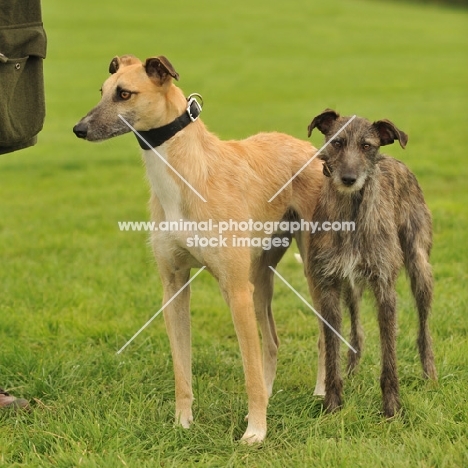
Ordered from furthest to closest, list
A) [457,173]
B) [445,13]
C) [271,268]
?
[445,13], [457,173], [271,268]

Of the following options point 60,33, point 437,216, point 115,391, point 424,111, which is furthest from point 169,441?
point 60,33

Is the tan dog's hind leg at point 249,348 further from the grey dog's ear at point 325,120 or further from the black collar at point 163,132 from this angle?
the grey dog's ear at point 325,120

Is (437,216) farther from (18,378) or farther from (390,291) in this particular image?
(18,378)

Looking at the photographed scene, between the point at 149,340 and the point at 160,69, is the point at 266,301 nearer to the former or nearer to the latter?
the point at 149,340

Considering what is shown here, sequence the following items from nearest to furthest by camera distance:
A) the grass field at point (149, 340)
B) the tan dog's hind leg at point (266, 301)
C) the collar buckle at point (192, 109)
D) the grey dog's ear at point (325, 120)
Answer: the grass field at point (149, 340), the collar buckle at point (192, 109), the grey dog's ear at point (325, 120), the tan dog's hind leg at point (266, 301)

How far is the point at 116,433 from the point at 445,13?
52027 millimetres

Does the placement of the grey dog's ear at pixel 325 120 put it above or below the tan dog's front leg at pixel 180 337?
above

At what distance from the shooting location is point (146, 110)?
4.68 meters

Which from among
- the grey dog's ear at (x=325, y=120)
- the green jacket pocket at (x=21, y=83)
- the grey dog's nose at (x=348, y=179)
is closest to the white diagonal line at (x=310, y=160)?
the grey dog's ear at (x=325, y=120)

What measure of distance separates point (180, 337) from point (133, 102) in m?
1.55

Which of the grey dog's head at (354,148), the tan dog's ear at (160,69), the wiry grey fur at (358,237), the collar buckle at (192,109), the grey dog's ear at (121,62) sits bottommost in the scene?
the wiry grey fur at (358,237)

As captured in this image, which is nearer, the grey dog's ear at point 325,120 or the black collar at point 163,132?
the black collar at point 163,132

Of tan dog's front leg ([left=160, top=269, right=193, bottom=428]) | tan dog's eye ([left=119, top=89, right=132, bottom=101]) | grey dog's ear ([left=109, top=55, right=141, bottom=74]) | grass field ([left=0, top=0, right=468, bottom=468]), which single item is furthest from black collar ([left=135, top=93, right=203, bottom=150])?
grass field ([left=0, top=0, right=468, bottom=468])

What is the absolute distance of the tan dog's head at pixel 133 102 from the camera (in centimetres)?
462
